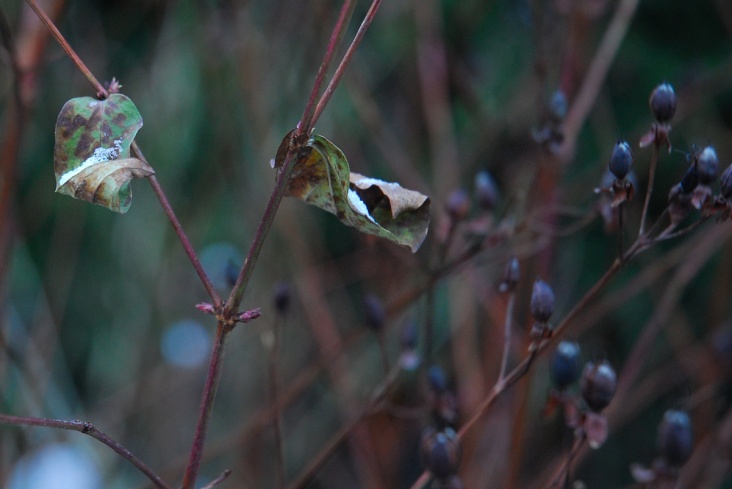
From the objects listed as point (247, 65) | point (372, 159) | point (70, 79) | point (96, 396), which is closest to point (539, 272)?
point (247, 65)

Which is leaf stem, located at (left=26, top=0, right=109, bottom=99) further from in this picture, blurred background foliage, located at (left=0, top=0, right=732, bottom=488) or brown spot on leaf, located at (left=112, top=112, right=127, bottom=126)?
blurred background foliage, located at (left=0, top=0, right=732, bottom=488)

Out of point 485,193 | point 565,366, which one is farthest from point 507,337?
point 485,193

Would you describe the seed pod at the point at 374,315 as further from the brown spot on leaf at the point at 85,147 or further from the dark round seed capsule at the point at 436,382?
the brown spot on leaf at the point at 85,147

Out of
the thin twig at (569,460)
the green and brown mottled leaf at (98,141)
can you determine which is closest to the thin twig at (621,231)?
the thin twig at (569,460)

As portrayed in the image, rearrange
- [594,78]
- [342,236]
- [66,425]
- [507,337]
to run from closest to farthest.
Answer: [66,425] → [507,337] → [594,78] → [342,236]

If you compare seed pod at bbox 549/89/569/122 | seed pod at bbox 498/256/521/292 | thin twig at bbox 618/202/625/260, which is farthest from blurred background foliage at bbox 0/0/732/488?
thin twig at bbox 618/202/625/260

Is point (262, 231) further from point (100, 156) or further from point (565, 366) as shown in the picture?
point (565, 366)

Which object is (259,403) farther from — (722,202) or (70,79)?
(722,202)
